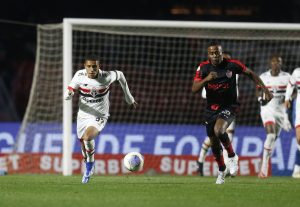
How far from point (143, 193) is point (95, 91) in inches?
105

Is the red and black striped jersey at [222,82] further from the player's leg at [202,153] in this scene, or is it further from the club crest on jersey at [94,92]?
the player's leg at [202,153]

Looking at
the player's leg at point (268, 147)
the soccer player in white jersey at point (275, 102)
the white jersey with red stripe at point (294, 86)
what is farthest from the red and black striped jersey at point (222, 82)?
the soccer player in white jersey at point (275, 102)

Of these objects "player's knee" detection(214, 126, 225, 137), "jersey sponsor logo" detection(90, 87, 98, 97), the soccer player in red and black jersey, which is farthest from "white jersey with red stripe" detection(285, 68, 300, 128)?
"jersey sponsor logo" detection(90, 87, 98, 97)

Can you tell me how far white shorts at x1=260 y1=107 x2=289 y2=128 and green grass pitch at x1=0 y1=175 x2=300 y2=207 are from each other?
3239 millimetres

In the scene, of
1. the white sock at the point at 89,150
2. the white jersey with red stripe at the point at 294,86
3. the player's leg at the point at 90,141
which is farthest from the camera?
the white jersey with red stripe at the point at 294,86

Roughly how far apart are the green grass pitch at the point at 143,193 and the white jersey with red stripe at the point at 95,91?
1.02 meters

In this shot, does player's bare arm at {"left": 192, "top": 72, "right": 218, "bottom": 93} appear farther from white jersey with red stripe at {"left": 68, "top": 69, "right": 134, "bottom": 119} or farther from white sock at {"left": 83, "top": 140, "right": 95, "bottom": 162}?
white sock at {"left": 83, "top": 140, "right": 95, "bottom": 162}

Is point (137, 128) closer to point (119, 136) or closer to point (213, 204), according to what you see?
point (119, 136)

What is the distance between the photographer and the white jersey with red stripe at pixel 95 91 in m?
A: 12.2

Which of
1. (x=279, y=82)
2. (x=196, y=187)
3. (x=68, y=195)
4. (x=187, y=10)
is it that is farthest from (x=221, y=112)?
(x=187, y=10)

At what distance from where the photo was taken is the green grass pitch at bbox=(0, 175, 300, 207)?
28.7 ft

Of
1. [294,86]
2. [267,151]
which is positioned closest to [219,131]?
[294,86]

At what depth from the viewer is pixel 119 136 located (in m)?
17.3

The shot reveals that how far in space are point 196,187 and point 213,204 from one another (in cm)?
220
